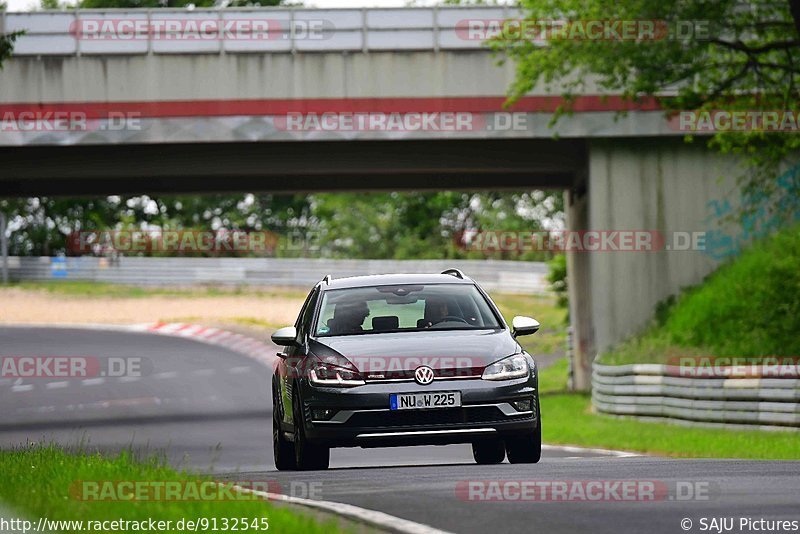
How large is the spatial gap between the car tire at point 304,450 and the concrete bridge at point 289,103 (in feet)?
57.4

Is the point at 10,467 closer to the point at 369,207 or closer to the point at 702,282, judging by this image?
the point at 702,282

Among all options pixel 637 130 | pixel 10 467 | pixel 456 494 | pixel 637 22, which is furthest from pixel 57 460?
pixel 637 130

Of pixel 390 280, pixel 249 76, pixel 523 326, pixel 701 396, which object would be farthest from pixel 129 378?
pixel 523 326

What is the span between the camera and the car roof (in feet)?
44.6

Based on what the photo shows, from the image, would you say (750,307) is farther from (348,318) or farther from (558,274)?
(558,274)

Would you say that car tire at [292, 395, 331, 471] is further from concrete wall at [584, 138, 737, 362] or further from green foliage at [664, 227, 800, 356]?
concrete wall at [584, 138, 737, 362]

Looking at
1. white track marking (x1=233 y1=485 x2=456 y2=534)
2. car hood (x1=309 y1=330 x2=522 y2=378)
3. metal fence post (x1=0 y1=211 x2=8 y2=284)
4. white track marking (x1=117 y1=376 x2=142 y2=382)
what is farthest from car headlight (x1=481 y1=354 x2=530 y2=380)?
metal fence post (x1=0 y1=211 x2=8 y2=284)

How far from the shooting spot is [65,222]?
85625 mm

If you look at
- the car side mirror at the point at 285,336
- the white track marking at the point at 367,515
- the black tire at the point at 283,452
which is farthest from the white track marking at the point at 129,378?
the white track marking at the point at 367,515

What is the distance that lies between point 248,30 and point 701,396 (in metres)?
11.9

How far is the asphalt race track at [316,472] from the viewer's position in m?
8.34

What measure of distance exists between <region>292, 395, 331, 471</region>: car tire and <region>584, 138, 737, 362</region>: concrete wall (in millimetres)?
19984

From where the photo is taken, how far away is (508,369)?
12500 mm

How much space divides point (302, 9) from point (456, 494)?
22.1 metres
